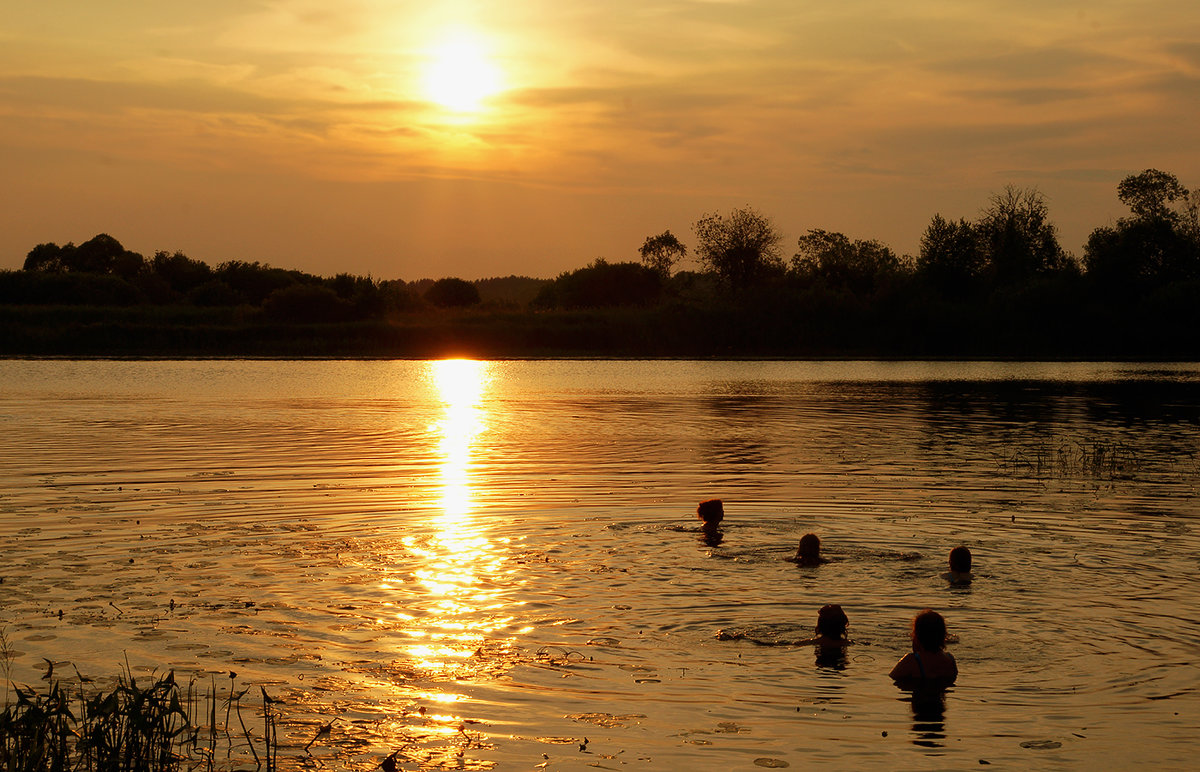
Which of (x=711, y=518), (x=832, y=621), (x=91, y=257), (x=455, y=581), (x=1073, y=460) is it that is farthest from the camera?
(x=91, y=257)

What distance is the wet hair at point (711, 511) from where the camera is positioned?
19938mm

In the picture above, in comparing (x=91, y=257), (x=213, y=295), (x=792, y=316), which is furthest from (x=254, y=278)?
(x=792, y=316)

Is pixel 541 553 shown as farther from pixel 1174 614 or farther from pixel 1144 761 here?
pixel 1144 761

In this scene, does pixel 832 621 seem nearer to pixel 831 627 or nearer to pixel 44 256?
pixel 831 627

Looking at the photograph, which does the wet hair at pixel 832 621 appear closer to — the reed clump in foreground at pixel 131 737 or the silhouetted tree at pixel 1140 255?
the reed clump in foreground at pixel 131 737

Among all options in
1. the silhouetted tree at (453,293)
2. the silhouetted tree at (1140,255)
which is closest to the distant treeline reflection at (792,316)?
the silhouetted tree at (1140,255)

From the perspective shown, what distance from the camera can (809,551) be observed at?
683 inches

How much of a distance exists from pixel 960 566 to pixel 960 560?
4.4 inches

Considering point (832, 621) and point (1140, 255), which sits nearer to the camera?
point (832, 621)

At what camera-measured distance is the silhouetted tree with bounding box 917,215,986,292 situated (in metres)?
123

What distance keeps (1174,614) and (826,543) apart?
572cm

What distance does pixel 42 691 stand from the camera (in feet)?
36.7

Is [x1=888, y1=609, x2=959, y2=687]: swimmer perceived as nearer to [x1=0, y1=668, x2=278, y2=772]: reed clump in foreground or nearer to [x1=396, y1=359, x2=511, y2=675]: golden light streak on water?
[x1=396, y1=359, x2=511, y2=675]: golden light streak on water

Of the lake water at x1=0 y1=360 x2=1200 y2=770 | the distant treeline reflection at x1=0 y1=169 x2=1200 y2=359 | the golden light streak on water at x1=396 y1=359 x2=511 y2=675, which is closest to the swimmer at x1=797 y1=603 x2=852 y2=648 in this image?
the lake water at x1=0 y1=360 x2=1200 y2=770
